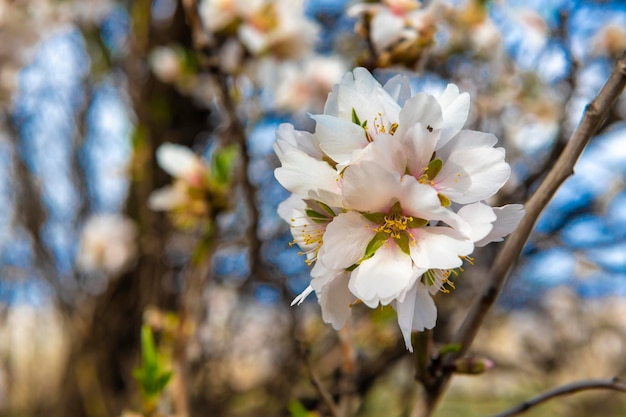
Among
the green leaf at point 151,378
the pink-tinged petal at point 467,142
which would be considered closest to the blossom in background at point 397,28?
the pink-tinged petal at point 467,142

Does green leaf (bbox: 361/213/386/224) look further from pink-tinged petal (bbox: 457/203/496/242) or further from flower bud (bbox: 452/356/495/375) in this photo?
flower bud (bbox: 452/356/495/375)

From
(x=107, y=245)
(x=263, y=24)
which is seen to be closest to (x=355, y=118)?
(x=263, y=24)

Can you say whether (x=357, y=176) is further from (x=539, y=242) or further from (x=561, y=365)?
(x=561, y=365)

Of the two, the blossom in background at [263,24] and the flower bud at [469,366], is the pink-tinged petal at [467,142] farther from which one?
the blossom in background at [263,24]

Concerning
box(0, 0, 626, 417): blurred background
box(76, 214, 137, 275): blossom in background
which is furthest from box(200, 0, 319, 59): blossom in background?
box(76, 214, 137, 275): blossom in background

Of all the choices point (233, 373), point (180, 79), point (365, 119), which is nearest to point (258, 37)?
point (180, 79)

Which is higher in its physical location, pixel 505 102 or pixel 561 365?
pixel 505 102

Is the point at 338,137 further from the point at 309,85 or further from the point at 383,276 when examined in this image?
the point at 309,85
